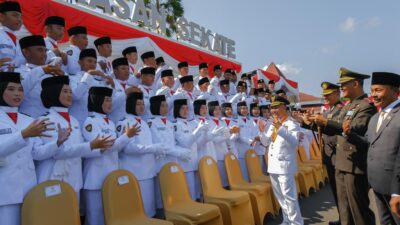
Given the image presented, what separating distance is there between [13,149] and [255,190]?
131 inches

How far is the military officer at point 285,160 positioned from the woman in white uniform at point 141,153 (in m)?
1.64

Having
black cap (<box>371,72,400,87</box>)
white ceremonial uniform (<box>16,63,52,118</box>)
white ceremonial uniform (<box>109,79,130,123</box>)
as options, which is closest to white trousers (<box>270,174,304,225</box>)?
black cap (<box>371,72,400,87</box>)

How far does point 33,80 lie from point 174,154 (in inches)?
81.9

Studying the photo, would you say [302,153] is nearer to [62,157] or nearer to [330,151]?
[330,151]

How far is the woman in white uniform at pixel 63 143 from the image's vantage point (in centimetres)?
315

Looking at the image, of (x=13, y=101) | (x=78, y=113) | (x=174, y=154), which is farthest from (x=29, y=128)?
(x=174, y=154)

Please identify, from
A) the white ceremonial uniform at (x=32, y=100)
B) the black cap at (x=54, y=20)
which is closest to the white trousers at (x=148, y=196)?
the white ceremonial uniform at (x=32, y=100)

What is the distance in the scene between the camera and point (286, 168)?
4504mm

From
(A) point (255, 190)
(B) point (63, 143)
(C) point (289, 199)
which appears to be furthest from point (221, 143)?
(B) point (63, 143)

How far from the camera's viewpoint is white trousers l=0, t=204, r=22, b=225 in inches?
103

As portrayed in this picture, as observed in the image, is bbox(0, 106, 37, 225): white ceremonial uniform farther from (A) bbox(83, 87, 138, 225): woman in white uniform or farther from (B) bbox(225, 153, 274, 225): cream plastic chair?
(B) bbox(225, 153, 274, 225): cream plastic chair

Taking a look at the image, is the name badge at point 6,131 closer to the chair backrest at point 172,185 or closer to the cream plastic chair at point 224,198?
the chair backrest at point 172,185

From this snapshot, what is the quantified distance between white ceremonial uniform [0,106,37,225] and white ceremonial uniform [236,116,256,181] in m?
4.51

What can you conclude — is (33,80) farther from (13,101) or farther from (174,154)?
(174,154)
